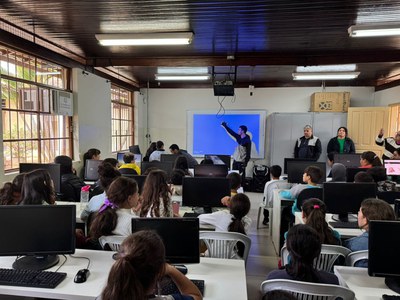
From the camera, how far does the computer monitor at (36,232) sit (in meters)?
1.86

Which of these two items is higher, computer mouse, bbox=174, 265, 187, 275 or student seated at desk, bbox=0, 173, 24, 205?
student seated at desk, bbox=0, 173, 24, 205

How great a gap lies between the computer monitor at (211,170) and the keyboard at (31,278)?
269 centimetres

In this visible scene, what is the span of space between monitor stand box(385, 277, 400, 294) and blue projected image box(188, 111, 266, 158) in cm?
673

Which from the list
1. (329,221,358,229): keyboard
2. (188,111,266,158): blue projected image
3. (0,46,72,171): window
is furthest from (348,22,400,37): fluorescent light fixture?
(188,111,266,158): blue projected image

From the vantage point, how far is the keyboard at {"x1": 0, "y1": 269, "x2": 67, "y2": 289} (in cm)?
166

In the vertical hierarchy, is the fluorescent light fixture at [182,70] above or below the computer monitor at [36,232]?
above

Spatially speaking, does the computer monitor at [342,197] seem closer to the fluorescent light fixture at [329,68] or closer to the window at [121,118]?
the fluorescent light fixture at [329,68]

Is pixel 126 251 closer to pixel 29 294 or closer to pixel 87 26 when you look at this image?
pixel 29 294

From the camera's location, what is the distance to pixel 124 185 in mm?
2357

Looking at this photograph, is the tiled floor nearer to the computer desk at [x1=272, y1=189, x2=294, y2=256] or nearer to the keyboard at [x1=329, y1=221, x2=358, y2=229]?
the computer desk at [x1=272, y1=189, x2=294, y2=256]

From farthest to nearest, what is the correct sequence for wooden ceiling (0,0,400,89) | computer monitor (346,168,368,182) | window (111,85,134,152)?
1. window (111,85,134,152)
2. computer monitor (346,168,368,182)
3. wooden ceiling (0,0,400,89)

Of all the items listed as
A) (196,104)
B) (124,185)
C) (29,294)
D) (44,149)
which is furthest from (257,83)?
(29,294)

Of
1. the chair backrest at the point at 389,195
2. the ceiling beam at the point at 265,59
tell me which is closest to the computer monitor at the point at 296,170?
the chair backrest at the point at 389,195

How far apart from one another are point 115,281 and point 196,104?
8031mm
